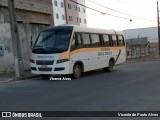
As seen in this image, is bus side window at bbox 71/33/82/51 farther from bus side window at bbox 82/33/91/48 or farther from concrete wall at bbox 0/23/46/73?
concrete wall at bbox 0/23/46/73

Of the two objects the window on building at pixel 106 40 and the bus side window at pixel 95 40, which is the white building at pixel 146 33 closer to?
the window on building at pixel 106 40

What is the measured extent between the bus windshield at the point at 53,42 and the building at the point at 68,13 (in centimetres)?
6007

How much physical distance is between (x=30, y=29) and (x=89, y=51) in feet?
22.7

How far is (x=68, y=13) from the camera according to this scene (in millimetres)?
85562

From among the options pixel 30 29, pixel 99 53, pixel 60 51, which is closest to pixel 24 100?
pixel 60 51

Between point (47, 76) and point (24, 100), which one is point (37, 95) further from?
point (47, 76)

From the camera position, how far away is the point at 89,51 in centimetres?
1955

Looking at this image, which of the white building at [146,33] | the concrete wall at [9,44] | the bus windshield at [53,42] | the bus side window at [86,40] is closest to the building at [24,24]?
the concrete wall at [9,44]

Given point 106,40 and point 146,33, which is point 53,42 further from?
point 146,33

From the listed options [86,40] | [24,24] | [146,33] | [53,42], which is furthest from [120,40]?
[146,33]

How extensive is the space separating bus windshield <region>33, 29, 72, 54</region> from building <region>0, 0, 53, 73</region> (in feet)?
14.5

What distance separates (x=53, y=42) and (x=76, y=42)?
4.09ft

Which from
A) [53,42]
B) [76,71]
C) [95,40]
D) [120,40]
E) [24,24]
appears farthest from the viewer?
[120,40]

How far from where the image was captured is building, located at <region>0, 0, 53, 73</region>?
2183 cm
